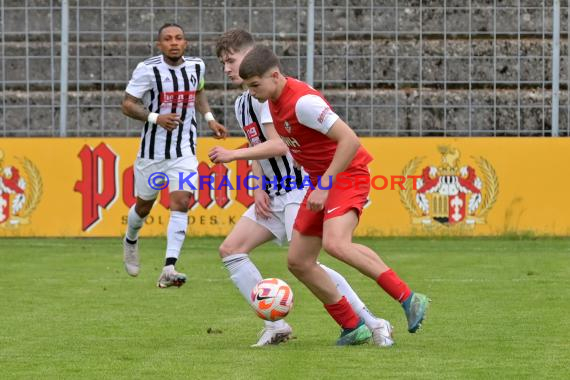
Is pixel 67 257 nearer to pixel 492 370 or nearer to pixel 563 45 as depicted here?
pixel 563 45

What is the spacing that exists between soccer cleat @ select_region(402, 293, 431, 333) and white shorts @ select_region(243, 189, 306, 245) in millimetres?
1103

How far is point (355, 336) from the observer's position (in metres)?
7.59

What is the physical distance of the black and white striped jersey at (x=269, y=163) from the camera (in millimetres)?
8312

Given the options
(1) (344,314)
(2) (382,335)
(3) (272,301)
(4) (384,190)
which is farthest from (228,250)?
(4) (384,190)

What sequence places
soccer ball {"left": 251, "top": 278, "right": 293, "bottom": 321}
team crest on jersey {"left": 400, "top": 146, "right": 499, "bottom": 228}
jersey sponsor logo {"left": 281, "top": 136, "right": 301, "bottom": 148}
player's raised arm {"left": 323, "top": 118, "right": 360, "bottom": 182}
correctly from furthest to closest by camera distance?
1. team crest on jersey {"left": 400, "top": 146, "right": 499, "bottom": 228}
2. soccer ball {"left": 251, "top": 278, "right": 293, "bottom": 321}
3. jersey sponsor logo {"left": 281, "top": 136, "right": 301, "bottom": 148}
4. player's raised arm {"left": 323, "top": 118, "right": 360, "bottom": 182}

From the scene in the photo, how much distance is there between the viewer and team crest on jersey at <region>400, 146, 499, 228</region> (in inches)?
695

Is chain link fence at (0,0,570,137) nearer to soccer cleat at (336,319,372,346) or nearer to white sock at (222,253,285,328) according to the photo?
white sock at (222,253,285,328)

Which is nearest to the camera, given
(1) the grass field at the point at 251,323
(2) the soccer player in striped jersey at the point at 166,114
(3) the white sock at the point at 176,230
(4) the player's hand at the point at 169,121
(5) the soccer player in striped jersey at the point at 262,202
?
(1) the grass field at the point at 251,323

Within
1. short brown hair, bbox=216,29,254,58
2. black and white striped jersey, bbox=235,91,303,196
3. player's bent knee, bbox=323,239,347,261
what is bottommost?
player's bent knee, bbox=323,239,347,261

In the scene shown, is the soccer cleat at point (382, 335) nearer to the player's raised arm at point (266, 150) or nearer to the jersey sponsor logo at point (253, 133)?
the player's raised arm at point (266, 150)

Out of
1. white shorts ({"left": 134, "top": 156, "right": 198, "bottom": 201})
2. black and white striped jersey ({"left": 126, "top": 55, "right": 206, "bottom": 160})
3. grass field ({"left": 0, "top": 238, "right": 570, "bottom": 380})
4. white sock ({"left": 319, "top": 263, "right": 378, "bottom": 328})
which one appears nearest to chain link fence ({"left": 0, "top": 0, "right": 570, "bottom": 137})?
grass field ({"left": 0, "top": 238, "right": 570, "bottom": 380})

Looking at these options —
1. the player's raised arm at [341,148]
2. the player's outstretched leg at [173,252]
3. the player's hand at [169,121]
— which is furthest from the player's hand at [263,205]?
the player's hand at [169,121]

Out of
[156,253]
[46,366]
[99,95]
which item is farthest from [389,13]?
[46,366]

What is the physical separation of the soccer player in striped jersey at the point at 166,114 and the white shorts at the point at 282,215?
337 centimetres
